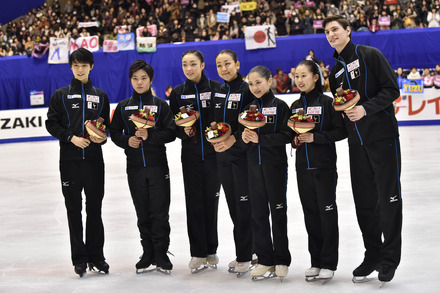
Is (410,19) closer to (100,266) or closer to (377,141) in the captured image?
(377,141)

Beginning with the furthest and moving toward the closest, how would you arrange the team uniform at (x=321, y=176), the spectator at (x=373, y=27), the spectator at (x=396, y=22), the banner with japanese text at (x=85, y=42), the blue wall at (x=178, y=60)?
1. the banner with japanese text at (x=85, y=42)
2. the spectator at (x=396, y=22)
3. the blue wall at (x=178, y=60)
4. the spectator at (x=373, y=27)
5. the team uniform at (x=321, y=176)

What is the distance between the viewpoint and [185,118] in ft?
17.8

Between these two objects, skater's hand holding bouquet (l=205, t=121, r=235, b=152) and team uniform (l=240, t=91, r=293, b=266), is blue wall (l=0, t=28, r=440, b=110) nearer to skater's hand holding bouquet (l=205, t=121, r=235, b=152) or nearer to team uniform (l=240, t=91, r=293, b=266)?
team uniform (l=240, t=91, r=293, b=266)

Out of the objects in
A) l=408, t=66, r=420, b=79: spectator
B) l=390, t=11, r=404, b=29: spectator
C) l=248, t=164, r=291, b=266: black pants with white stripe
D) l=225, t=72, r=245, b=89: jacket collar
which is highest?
l=390, t=11, r=404, b=29: spectator

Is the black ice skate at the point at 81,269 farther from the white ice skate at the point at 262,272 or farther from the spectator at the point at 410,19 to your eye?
the spectator at the point at 410,19

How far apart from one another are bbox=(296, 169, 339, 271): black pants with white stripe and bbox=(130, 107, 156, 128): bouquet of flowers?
4.29 feet

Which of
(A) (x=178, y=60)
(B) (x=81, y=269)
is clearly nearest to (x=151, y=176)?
(B) (x=81, y=269)

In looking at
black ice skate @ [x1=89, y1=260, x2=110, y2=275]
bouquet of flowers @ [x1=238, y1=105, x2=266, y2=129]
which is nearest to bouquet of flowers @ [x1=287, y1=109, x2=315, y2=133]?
bouquet of flowers @ [x1=238, y1=105, x2=266, y2=129]

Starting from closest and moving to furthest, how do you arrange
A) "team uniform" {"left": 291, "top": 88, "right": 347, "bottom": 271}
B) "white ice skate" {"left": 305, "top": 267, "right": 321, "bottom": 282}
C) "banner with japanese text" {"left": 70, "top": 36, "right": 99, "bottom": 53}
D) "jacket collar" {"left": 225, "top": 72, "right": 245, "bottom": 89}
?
1. "team uniform" {"left": 291, "top": 88, "right": 347, "bottom": 271}
2. "white ice skate" {"left": 305, "top": 267, "right": 321, "bottom": 282}
3. "jacket collar" {"left": 225, "top": 72, "right": 245, "bottom": 89}
4. "banner with japanese text" {"left": 70, "top": 36, "right": 99, "bottom": 53}

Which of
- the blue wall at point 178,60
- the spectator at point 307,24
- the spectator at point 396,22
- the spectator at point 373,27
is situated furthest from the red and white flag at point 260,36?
the spectator at point 396,22

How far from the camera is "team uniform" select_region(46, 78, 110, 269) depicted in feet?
18.4

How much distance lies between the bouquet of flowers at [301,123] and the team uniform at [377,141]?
324 millimetres

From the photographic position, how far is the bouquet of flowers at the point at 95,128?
541 centimetres

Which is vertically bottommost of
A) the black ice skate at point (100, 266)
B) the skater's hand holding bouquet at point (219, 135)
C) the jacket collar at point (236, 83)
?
the black ice skate at point (100, 266)
